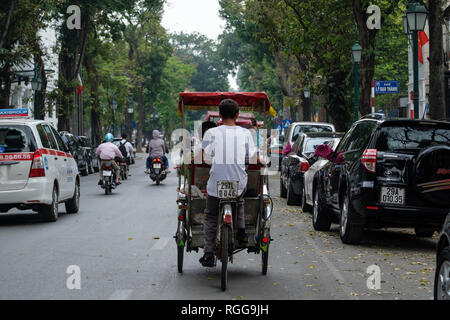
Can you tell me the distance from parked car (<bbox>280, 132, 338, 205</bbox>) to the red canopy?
6.37 m

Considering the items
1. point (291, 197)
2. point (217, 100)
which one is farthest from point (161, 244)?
point (291, 197)

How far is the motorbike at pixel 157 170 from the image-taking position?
26828mm

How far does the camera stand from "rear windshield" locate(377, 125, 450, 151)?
11133 millimetres

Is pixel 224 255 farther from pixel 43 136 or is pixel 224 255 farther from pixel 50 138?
pixel 50 138

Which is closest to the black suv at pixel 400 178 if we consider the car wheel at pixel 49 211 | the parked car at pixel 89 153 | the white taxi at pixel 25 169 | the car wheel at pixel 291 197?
the white taxi at pixel 25 169

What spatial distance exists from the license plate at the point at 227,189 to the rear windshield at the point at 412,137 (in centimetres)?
379

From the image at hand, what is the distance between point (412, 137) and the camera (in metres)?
11.2

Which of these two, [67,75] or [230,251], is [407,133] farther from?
[67,75]

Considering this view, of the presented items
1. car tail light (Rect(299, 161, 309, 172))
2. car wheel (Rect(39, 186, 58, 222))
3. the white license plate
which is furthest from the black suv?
car wheel (Rect(39, 186, 58, 222))

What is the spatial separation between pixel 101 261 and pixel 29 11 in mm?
19695

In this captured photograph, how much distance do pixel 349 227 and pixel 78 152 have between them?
80.6 ft

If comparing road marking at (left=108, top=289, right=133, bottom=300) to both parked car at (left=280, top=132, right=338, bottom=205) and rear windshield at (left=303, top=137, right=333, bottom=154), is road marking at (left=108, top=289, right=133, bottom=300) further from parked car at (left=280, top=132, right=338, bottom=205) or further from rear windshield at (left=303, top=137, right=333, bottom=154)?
rear windshield at (left=303, top=137, right=333, bottom=154)

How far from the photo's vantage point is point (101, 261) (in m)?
9.91

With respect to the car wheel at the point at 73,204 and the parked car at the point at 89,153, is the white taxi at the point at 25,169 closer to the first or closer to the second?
the car wheel at the point at 73,204
